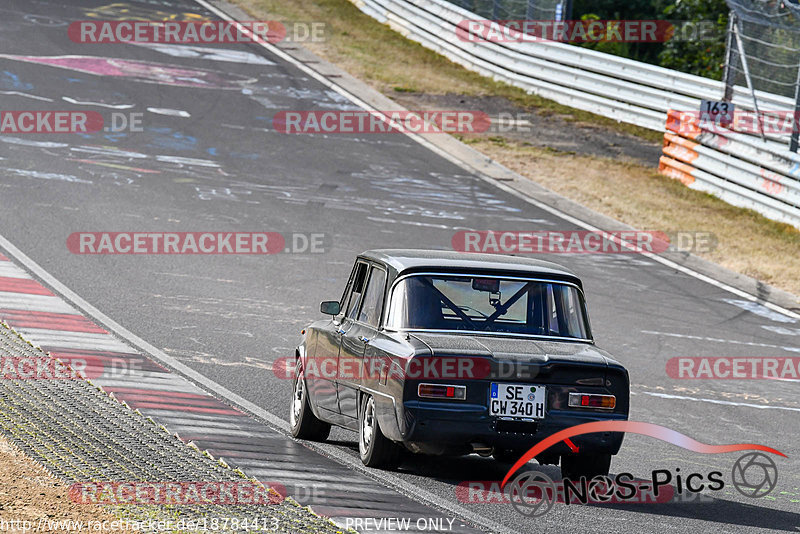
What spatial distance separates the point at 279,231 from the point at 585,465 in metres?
10.8

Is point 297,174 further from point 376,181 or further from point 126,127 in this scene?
point 126,127

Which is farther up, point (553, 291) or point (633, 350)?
point (553, 291)

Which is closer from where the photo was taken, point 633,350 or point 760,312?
point 633,350

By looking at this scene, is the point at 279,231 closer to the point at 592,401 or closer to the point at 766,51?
the point at 766,51

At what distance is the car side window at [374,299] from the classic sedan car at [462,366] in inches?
0.7

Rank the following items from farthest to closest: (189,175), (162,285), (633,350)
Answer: (189,175) < (162,285) < (633,350)

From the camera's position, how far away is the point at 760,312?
Result: 632 inches

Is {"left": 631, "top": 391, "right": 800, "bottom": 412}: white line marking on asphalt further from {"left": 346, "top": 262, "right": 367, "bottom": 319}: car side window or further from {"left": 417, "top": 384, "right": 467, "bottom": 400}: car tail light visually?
{"left": 417, "top": 384, "right": 467, "bottom": 400}: car tail light

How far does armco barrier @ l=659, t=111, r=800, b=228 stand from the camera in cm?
2089

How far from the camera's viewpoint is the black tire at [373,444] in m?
7.62

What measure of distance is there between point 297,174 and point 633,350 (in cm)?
986

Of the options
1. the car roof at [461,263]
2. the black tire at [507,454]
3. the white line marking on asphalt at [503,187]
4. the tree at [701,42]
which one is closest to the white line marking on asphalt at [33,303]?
the car roof at [461,263]

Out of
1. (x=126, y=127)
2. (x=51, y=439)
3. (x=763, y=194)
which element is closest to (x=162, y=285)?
(x=51, y=439)

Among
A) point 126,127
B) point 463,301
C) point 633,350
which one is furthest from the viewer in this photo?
point 126,127
